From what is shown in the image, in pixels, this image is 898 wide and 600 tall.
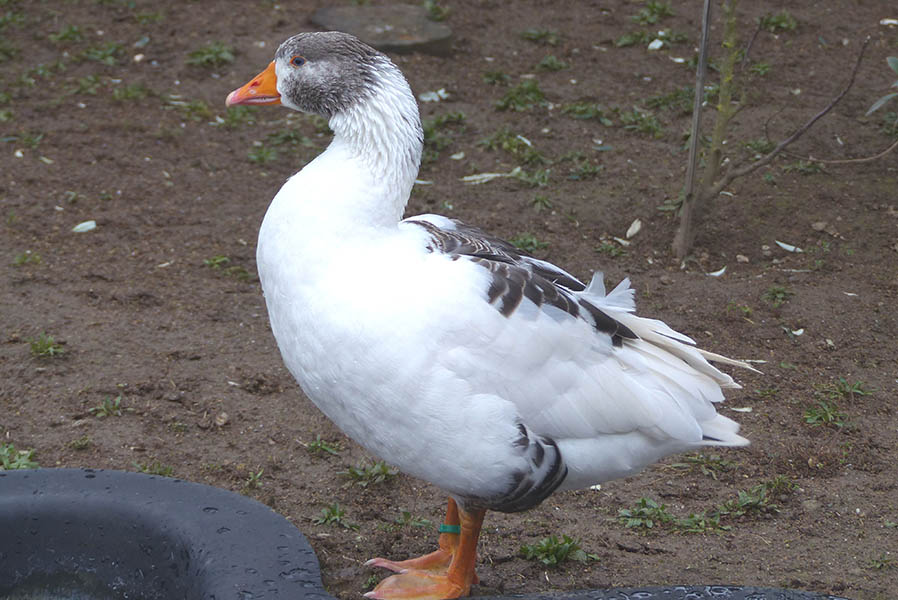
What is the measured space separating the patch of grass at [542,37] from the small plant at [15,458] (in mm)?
5909

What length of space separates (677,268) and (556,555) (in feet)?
8.33

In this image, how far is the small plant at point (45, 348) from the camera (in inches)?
179

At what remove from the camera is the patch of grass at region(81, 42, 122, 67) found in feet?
25.6

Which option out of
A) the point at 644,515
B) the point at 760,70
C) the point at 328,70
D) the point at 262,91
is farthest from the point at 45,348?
the point at 760,70

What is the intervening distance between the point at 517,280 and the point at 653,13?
21.6 feet

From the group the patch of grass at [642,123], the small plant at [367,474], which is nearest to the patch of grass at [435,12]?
the patch of grass at [642,123]

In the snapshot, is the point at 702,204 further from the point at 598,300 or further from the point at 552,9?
the point at 552,9

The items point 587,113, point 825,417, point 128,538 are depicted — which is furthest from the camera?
point 587,113

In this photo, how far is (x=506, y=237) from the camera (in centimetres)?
583

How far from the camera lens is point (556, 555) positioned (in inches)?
139

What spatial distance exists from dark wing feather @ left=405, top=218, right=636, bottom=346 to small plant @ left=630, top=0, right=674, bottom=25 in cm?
608

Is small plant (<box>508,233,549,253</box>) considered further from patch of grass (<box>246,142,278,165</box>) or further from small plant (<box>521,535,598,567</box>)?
small plant (<box>521,535,598,567</box>)

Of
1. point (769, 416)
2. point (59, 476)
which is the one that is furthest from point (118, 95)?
point (769, 416)

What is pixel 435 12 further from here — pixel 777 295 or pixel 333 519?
pixel 333 519
